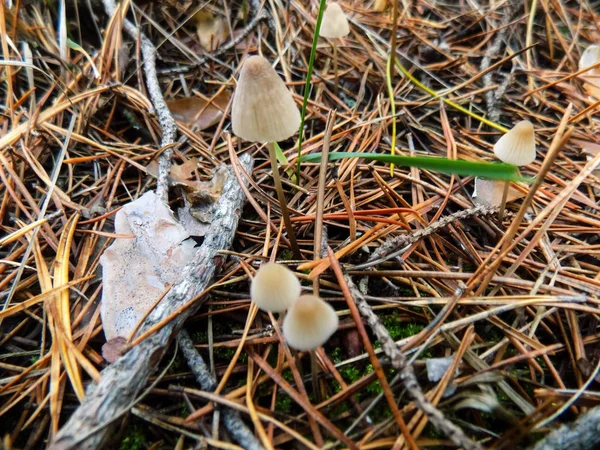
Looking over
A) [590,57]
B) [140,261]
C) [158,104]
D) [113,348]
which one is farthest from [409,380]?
[590,57]

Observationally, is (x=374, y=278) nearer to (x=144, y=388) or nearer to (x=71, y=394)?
(x=144, y=388)

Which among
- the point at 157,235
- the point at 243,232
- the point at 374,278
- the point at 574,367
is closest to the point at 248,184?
the point at 243,232

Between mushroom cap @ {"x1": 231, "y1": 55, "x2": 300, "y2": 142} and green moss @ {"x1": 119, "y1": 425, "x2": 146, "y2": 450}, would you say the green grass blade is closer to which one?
mushroom cap @ {"x1": 231, "y1": 55, "x2": 300, "y2": 142}

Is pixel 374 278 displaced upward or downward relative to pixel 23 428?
upward

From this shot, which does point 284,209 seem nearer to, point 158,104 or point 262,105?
point 262,105

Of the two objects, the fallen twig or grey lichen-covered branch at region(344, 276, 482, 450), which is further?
the fallen twig

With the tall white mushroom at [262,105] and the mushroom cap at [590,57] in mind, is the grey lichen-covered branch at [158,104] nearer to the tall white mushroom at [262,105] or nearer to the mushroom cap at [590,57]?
the tall white mushroom at [262,105]

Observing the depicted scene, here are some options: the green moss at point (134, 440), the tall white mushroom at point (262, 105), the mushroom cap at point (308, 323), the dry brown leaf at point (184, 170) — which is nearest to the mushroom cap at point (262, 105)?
the tall white mushroom at point (262, 105)

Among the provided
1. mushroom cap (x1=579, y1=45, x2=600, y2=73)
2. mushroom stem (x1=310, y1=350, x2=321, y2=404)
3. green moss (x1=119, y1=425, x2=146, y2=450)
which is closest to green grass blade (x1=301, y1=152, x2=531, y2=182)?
mushroom stem (x1=310, y1=350, x2=321, y2=404)
